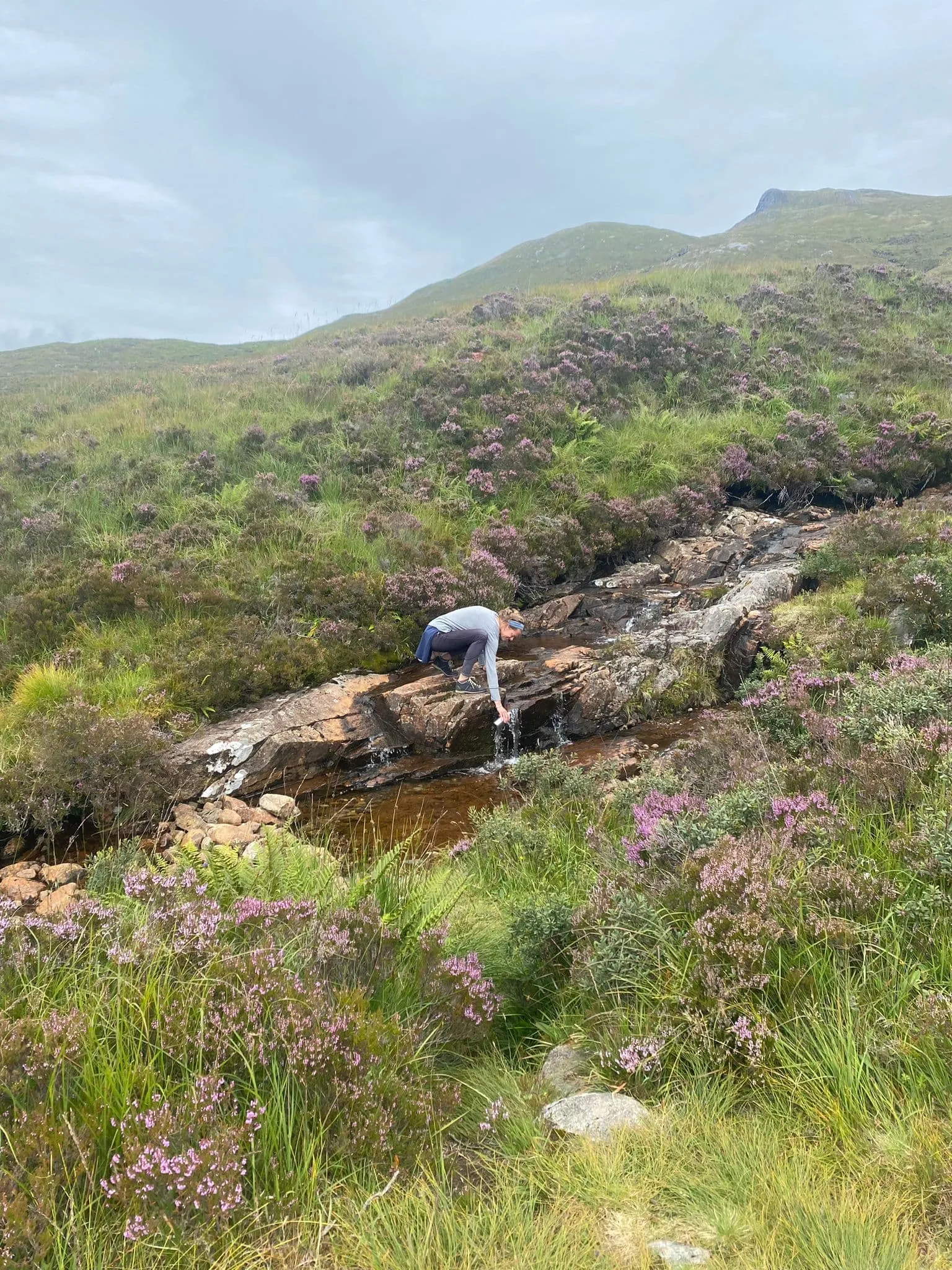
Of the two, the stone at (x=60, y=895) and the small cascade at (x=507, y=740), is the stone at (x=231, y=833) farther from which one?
the small cascade at (x=507, y=740)

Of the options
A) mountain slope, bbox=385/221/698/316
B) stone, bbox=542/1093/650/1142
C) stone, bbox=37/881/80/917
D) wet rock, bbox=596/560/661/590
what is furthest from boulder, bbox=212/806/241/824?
mountain slope, bbox=385/221/698/316

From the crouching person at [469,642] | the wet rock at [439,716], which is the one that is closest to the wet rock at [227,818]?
the wet rock at [439,716]

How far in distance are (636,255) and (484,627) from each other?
2588 inches

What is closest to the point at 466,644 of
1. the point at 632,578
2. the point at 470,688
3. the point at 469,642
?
the point at 469,642

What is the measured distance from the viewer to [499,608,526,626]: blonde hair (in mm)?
11422

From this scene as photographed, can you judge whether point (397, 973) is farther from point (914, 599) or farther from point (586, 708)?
point (914, 599)

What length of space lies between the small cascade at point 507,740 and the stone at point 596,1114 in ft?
20.7

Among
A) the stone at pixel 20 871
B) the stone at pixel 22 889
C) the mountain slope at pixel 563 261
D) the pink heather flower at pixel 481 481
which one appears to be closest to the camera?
the stone at pixel 22 889

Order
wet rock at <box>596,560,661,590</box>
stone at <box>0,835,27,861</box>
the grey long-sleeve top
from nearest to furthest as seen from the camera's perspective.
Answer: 1. stone at <box>0,835,27,861</box>
2. the grey long-sleeve top
3. wet rock at <box>596,560,661,590</box>

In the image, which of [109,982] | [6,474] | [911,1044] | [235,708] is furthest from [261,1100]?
[6,474]

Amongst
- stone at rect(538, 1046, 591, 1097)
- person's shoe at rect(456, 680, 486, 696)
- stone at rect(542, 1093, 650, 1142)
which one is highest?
person's shoe at rect(456, 680, 486, 696)

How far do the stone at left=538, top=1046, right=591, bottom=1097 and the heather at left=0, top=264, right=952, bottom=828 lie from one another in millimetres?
5815

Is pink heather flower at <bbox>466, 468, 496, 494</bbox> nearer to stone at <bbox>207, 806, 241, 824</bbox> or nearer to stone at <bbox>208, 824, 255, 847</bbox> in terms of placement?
stone at <bbox>207, 806, 241, 824</bbox>

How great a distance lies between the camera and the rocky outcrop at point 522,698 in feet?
26.5
